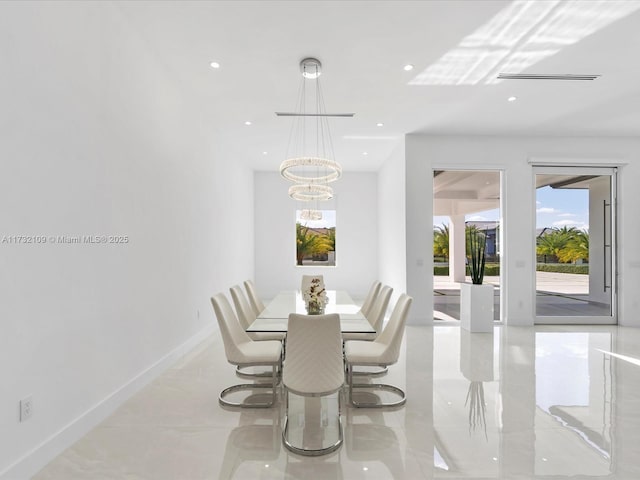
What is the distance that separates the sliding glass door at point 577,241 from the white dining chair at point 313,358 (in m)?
5.40

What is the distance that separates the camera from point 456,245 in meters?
10.4

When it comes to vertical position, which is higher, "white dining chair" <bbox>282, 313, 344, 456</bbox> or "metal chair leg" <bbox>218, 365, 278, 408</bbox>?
"white dining chair" <bbox>282, 313, 344, 456</bbox>

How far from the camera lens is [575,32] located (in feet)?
10.5

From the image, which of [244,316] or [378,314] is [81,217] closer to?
[244,316]

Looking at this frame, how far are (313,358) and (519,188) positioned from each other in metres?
5.51

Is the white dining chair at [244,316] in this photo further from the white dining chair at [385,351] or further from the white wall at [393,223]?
the white wall at [393,223]

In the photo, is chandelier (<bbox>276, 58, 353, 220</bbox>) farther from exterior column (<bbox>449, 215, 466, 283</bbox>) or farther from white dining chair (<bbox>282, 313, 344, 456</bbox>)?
exterior column (<bbox>449, 215, 466, 283</bbox>)

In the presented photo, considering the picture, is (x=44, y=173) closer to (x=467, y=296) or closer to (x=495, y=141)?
(x=467, y=296)

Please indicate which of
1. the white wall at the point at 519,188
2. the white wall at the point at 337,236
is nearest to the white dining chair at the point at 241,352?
the white wall at the point at 519,188

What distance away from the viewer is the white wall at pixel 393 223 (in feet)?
20.8

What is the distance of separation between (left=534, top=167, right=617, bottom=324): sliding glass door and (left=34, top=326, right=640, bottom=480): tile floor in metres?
2.49

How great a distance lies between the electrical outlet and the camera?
6.52 ft

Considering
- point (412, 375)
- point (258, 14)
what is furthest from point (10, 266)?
point (412, 375)

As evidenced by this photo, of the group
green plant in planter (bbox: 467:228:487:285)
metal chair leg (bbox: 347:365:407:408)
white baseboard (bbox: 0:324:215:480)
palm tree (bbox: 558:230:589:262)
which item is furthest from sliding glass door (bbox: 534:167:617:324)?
white baseboard (bbox: 0:324:215:480)
